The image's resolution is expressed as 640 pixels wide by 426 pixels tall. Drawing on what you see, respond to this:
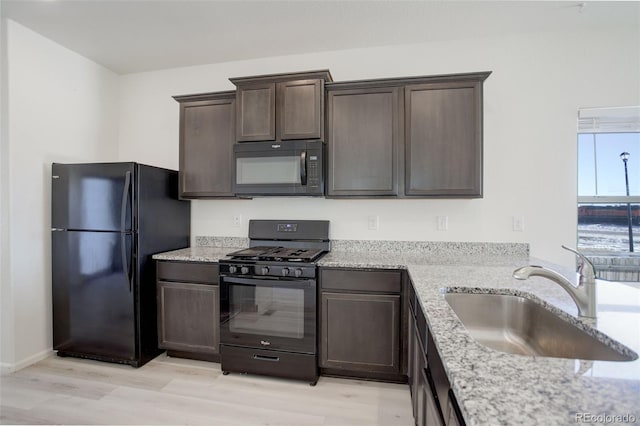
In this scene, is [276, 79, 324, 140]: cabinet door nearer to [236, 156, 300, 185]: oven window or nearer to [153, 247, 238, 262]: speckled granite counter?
[236, 156, 300, 185]: oven window

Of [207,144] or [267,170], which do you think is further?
[207,144]

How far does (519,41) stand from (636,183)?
60.9 inches

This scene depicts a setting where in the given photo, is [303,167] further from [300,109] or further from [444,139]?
[444,139]

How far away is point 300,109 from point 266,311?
1.60 metres

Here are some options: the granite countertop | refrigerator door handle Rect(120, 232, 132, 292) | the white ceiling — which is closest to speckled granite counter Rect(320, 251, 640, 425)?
the granite countertop

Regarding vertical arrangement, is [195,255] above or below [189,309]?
above

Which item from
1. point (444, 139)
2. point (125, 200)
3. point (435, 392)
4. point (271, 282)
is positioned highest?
point (444, 139)

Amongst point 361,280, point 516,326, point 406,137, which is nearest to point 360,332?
point 361,280

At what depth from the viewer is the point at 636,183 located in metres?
2.59

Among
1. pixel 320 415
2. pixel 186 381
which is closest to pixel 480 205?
pixel 320 415

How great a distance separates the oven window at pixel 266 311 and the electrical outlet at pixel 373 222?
2.92 feet

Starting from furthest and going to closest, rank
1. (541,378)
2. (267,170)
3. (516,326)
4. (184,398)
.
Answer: (267,170) < (184,398) < (516,326) < (541,378)

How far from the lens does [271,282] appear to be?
229 centimetres

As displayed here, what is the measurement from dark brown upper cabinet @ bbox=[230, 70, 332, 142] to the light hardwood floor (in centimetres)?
189
